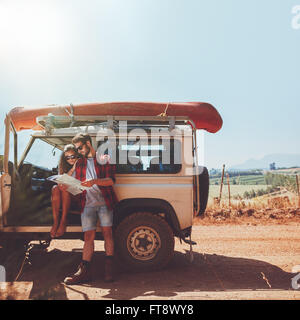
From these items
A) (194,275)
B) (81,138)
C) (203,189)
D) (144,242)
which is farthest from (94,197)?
(194,275)

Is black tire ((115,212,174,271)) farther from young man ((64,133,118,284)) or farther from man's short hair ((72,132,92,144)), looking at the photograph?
man's short hair ((72,132,92,144))

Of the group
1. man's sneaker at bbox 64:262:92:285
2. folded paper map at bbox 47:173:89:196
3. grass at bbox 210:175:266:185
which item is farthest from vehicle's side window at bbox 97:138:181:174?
grass at bbox 210:175:266:185

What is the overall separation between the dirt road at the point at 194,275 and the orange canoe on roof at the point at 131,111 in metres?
2.47

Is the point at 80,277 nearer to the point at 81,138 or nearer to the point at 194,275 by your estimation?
the point at 194,275

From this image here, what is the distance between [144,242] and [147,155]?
1.32 m

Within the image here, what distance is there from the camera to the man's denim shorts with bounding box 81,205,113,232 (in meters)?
4.81

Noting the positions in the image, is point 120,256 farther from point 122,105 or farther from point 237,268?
point 122,105

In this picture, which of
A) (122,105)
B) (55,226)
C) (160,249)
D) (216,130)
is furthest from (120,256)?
(216,130)

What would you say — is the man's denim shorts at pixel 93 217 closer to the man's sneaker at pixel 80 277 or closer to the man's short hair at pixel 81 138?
the man's sneaker at pixel 80 277

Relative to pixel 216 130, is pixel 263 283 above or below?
below

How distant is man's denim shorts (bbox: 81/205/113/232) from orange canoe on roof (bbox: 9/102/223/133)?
6.79ft

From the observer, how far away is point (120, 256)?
201 inches

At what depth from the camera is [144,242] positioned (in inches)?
201
